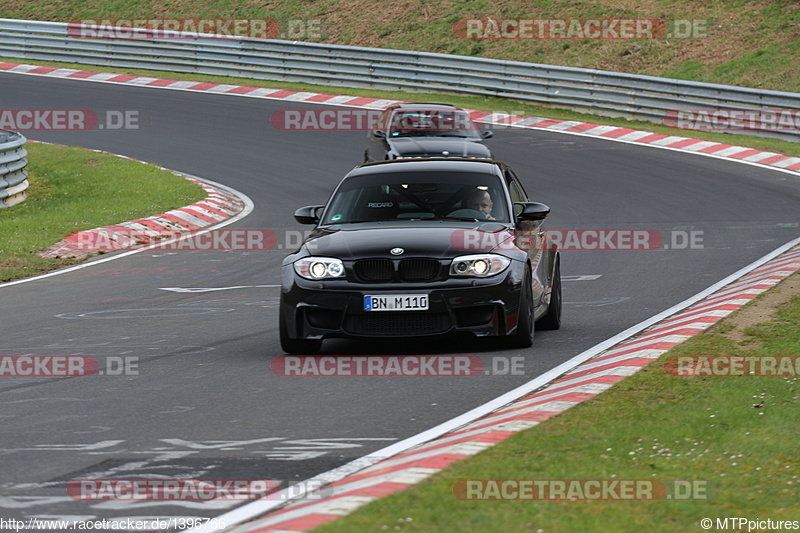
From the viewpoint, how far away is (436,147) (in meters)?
20.4

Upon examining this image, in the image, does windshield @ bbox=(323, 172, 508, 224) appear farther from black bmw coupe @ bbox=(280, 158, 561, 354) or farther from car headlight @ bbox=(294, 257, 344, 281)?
car headlight @ bbox=(294, 257, 344, 281)

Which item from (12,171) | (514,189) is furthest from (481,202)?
(12,171)

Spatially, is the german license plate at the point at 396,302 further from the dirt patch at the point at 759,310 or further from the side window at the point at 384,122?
the side window at the point at 384,122

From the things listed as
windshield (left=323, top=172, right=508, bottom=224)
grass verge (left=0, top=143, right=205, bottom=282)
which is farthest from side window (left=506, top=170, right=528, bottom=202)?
grass verge (left=0, top=143, right=205, bottom=282)

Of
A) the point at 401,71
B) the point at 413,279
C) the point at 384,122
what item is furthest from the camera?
the point at 401,71

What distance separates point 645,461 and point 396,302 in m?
3.60

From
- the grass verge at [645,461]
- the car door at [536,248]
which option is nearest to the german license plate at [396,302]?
the car door at [536,248]

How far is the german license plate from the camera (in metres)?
9.52

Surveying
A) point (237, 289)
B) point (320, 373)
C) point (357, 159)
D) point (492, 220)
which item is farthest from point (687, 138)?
point (320, 373)

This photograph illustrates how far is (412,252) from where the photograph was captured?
31.7 ft

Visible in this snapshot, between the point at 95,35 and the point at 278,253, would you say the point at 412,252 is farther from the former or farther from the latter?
the point at 95,35

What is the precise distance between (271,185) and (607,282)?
10417 mm

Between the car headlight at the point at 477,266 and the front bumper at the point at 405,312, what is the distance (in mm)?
49

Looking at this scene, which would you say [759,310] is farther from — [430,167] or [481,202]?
[430,167]
